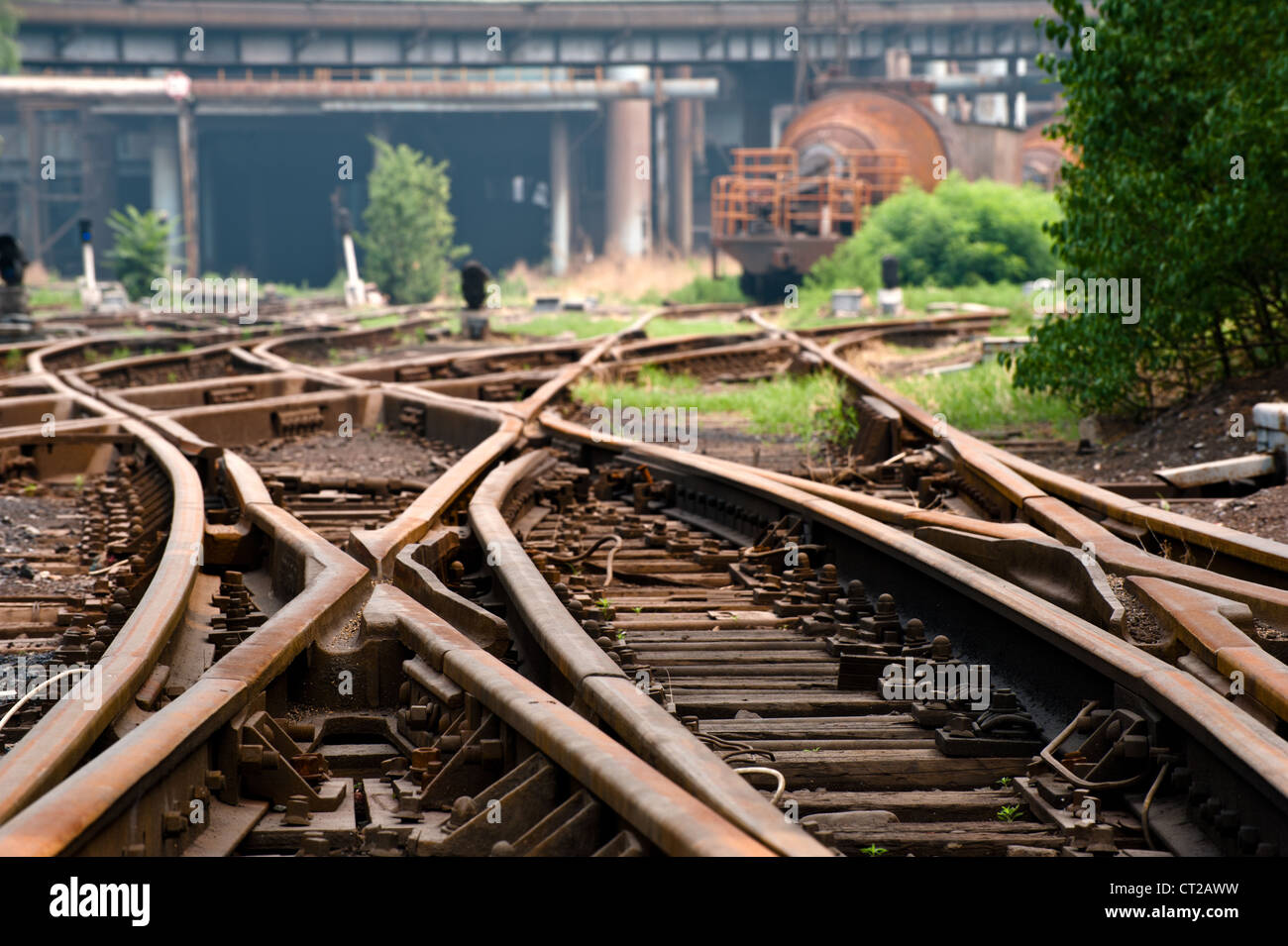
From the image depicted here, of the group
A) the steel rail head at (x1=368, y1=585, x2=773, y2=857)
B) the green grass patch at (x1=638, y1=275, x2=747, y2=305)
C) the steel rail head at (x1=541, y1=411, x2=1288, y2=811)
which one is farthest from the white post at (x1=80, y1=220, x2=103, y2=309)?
the steel rail head at (x1=368, y1=585, x2=773, y2=857)

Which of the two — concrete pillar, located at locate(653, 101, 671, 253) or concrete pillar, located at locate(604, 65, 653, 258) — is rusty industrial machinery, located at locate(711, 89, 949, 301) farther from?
concrete pillar, located at locate(653, 101, 671, 253)

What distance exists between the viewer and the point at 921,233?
95.7 ft

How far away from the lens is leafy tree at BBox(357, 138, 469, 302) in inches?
1325

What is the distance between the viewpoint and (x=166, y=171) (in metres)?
40.0

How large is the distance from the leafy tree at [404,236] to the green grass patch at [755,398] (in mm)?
20412

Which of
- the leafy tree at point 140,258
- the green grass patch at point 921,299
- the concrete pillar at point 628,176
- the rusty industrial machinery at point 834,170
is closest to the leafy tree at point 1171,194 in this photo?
the green grass patch at point 921,299

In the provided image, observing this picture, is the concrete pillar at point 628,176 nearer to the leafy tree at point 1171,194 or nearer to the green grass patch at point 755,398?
the green grass patch at point 755,398

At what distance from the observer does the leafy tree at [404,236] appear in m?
33.7

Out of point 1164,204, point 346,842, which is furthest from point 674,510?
point 346,842

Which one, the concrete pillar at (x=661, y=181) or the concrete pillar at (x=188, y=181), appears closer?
the concrete pillar at (x=188, y=181)

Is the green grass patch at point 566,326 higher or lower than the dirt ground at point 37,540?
higher

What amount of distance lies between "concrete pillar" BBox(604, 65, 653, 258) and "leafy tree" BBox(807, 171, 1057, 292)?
39.0ft

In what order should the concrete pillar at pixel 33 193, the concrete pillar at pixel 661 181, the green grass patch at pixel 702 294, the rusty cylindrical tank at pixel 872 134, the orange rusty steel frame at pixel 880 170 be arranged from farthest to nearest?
1. the concrete pillar at pixel 661 181
2. the concrete pillar at pixel 33 193
3. the rusty cylindrical tank at pixel 872 134
4. the orange rusty steel frame at pixel 880 170
5. the green grass patch at pixel 702 294

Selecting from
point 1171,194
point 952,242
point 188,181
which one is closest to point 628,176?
point 188,181
